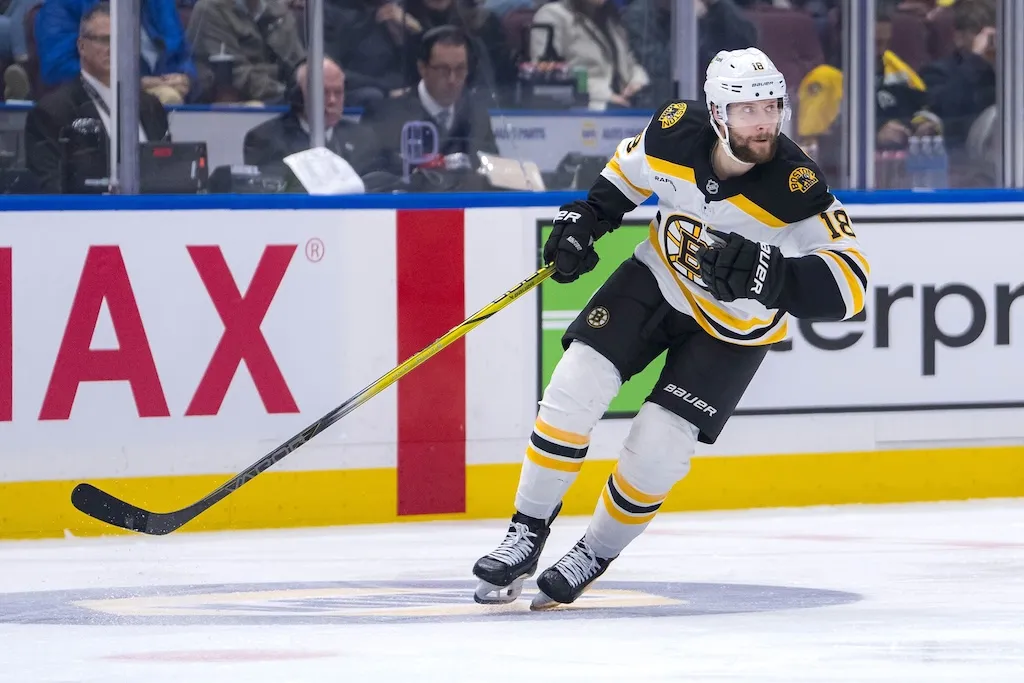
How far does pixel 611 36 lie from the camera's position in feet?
18.4

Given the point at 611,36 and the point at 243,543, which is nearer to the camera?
the point at 243,543

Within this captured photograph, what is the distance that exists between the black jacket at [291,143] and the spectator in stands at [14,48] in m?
0.62

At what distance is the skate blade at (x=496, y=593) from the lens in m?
3.77

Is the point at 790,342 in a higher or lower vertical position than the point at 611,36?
lower

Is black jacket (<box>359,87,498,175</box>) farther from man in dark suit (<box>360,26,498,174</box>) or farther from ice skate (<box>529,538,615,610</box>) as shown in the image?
ice skate (<box>529,538,615,610</box>)

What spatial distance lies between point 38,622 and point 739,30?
299 cm

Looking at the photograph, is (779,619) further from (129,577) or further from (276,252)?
(276,252)

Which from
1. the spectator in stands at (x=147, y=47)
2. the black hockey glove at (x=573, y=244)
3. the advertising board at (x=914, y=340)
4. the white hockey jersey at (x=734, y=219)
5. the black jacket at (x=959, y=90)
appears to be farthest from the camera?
the black jacket at (x=959, y=90)

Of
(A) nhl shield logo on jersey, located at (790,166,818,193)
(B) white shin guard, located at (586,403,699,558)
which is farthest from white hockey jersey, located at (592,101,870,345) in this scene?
(B) white shin guard, located at (586,403,699,558)

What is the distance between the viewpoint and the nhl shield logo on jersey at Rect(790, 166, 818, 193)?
12.0 ft

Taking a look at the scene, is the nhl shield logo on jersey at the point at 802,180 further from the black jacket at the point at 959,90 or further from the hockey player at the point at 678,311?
the black jacket at the point at 959,90

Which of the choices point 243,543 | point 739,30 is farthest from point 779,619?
point 739,30

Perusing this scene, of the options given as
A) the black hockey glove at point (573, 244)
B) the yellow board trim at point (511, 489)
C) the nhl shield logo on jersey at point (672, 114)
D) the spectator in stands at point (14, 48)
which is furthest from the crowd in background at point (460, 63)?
the nhl shield logo on jersey at point (672, 114)

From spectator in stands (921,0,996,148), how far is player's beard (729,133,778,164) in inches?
93.9
